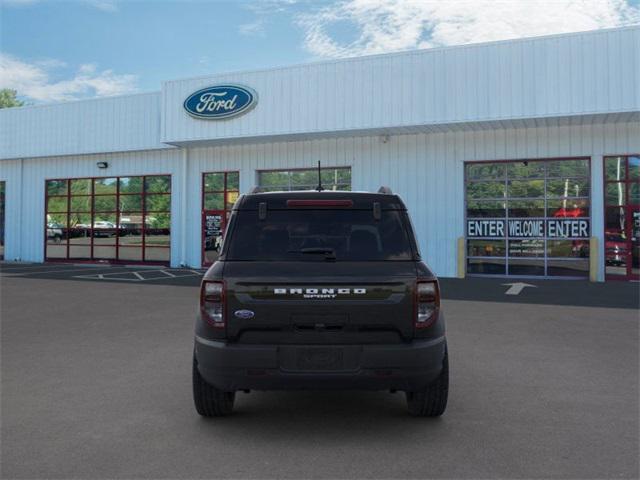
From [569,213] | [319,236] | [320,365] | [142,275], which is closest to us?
[320,365]

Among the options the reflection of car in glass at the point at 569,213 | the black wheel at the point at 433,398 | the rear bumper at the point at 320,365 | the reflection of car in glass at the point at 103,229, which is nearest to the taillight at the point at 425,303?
the rear bumper at the point at 320,365

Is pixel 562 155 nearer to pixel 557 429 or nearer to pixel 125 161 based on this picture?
pixel 557 429

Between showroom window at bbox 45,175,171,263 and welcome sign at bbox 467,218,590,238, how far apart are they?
11722 millimetres

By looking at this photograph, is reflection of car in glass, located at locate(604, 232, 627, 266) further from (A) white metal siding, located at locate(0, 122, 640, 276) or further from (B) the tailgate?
(B) the tailgate

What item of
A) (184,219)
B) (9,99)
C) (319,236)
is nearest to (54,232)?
(184,219)

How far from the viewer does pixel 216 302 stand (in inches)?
156

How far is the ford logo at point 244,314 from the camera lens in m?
3.90

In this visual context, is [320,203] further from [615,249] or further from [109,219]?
[109,219]

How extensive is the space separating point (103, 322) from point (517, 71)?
12.7m

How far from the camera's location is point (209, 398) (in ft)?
14.6

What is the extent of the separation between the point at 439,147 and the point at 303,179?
4990 mm

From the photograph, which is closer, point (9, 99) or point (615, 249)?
point (615, 249)

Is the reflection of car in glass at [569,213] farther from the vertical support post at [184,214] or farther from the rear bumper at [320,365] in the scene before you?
the rear bumper at [320,365]

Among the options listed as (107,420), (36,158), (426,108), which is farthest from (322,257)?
(36,158)
